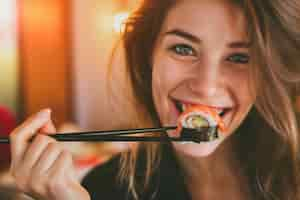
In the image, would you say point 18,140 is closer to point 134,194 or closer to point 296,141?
point 134,194

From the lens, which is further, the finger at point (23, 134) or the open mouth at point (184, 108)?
the open mouth at point (184, 108)

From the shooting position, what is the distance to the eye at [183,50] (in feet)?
2.95

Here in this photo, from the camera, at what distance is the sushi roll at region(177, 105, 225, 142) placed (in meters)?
0.85

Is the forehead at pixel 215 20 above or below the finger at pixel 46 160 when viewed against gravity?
above

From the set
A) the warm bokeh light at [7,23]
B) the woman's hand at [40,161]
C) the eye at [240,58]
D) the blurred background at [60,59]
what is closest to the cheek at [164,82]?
the eye at [240,58]

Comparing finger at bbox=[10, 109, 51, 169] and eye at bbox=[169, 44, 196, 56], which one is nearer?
finger at bbox=[10, 109, 51, 169]

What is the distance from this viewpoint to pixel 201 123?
0.88 meters

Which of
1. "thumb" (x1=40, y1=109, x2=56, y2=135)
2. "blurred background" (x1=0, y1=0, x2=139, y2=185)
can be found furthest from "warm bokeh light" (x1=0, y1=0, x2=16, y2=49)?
"thumb" (x1=40, y1=109, x2=56, y2=135)

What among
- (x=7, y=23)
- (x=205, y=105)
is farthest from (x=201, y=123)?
(x=7, y=23)

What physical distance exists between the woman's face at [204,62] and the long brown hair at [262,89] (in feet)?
0.09

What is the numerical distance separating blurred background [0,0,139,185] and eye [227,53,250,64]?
2.36 meters

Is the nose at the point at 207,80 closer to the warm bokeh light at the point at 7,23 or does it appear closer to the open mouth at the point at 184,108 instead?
the open mouth at the point at 184,108

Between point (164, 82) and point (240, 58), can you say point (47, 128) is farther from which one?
point (240, 58)

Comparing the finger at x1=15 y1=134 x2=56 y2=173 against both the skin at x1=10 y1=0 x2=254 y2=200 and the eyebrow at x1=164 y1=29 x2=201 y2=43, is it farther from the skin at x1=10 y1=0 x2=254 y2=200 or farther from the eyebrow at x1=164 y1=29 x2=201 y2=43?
the eyebrow at x1=164 y1=29 x2=201 y2=43
